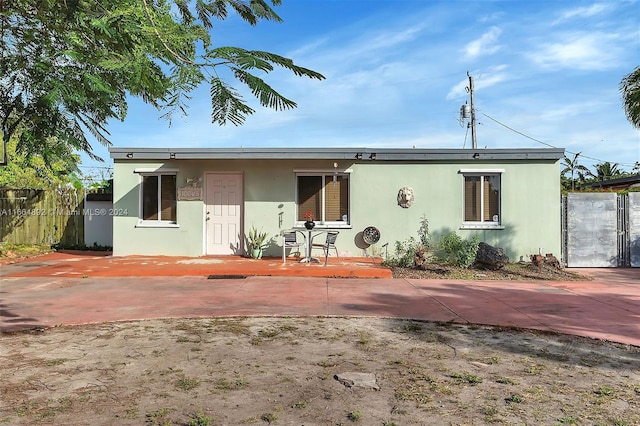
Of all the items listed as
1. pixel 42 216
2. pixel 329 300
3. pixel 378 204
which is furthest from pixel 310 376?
pixel 42 216

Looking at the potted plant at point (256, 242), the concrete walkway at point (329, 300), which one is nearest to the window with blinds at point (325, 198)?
the potted plant at point (256, 242)

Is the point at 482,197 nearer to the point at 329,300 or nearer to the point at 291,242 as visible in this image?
the point at 291,242

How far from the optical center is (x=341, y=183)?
1266cm

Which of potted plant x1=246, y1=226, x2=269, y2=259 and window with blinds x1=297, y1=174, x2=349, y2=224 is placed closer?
potted plant x1=246, y1=226, x2=269, y2=259

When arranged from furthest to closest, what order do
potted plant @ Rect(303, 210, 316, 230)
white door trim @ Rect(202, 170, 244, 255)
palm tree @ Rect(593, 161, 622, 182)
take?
palm tree @ Rect(593, 161, 622, 182) → white door trim @ Rect(202, 170, 244, 255) → potted plant @ Rect(303, 210, 316, 230)

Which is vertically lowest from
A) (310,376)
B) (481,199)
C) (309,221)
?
(310,376)

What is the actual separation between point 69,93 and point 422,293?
283 inches

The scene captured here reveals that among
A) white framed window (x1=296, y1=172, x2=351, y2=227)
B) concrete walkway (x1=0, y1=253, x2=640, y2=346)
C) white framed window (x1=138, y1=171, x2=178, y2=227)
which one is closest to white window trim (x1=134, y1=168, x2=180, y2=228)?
white framed window (x1=138, y1=171, x2=178, y2=227)

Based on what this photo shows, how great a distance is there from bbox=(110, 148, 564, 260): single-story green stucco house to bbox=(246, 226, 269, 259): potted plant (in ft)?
0.76

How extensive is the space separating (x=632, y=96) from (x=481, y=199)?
14.8 ft

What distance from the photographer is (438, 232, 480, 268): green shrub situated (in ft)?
35.4

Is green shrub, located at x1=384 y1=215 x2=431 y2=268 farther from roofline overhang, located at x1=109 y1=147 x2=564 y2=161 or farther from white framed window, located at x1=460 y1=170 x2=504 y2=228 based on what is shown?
roofline overhang, located at x1=109 y1=147 x2=564 y2=161

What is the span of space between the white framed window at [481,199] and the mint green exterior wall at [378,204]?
0.56 feet

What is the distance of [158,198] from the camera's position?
12.9 meters
